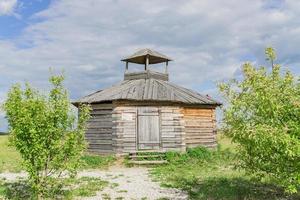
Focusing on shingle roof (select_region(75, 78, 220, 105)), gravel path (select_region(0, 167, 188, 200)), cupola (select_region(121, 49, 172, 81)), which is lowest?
gravel path (select_region(0, 167, 188, 200))

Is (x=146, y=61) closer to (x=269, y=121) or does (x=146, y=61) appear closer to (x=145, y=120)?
(x=145, y=120)

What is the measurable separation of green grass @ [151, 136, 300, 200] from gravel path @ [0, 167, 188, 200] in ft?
1.60

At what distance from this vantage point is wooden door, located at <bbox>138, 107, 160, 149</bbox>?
2475cm

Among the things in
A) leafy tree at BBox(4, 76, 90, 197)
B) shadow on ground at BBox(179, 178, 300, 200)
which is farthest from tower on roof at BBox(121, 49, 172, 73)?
leafy tree at BBox(4, 76, 90, 197)

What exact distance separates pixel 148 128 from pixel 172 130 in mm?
1500

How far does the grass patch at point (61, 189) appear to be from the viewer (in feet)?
43.8

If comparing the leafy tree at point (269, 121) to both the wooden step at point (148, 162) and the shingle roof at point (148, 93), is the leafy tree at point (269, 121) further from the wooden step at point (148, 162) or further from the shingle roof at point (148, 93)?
the shingle roof at point (148, 93)

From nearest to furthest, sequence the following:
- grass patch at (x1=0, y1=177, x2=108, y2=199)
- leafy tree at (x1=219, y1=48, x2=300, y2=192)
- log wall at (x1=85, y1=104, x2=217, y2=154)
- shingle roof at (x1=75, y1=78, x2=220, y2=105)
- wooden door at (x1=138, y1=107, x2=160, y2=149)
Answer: leafy tree at (x1=219, y1=48, x2=300, y2=192)
grass patch at (x1=0, y1=177, x2=108, y2=199)
log wall at (x1=85, y1=104, x2=217, y2=154)
wooden door at (x1=138, y1=107, x2=160, y2=149)
shingle roof at (x1=75, y1=78, x2=220, y2=105)

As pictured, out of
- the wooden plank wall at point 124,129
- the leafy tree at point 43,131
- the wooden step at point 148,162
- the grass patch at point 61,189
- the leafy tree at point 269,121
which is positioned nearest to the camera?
the leafy tree at point 269,121

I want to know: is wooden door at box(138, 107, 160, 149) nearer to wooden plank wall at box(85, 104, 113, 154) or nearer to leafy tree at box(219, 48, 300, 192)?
wooden plank wall at box(85, 104, 113, 154)

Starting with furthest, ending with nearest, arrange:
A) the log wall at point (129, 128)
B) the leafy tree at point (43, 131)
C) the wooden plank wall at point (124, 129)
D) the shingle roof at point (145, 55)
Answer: the shingle roof at point (145, 55) < the log wall at point (129, 128) < the wooden plank wall at point (124, 129) < the leafy tree at point (43, 131)

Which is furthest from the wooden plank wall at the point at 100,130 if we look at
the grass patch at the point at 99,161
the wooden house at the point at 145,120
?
the grass patch at the point at 99,161

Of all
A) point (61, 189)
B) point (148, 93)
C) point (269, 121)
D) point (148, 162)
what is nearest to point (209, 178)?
point (61, 189)

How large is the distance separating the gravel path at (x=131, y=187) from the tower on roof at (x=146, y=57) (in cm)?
942
